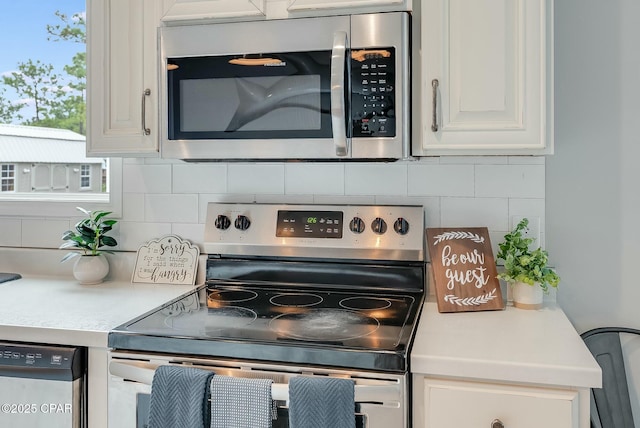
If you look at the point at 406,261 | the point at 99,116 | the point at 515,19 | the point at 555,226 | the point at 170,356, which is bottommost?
the point at 170,356

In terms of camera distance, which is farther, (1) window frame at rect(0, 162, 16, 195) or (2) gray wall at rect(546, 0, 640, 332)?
(1) window frame at rect(0, 162, 16, 195)

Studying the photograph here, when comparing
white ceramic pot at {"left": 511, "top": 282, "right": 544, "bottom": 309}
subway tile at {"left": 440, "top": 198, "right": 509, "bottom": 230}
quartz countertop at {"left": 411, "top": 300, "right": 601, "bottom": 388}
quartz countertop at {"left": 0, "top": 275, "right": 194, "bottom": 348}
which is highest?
subway tile at {"left": 440, "top": 198, "right": 509, "bottom": 230}

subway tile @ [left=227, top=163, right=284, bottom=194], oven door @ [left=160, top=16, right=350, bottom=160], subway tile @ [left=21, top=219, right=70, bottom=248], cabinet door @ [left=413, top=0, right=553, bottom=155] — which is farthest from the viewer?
subway tile @ [left=21, top=219, right=70, bottom=248]

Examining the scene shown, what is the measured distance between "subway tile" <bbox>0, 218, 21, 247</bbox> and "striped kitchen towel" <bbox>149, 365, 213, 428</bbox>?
1.35 metres

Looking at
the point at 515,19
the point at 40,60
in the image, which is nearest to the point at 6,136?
the point at 40,60

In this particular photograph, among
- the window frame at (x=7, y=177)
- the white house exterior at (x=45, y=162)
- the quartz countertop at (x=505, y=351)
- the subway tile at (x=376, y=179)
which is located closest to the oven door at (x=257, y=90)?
the subway tile at (x=376, y=179)

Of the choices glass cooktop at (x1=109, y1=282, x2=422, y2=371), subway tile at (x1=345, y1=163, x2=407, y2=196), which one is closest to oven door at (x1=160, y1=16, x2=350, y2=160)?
subway tile at (x1=345, y1=163, x2=407, y2=196)

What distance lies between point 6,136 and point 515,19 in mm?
2154

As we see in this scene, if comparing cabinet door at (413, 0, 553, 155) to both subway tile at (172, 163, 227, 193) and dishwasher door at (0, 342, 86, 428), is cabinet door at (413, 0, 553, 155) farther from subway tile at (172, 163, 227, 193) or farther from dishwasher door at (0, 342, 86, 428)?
dishwasher door at (0, 342, 86, 428)

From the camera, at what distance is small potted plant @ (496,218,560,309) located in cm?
167

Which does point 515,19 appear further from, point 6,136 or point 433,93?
point 6,136

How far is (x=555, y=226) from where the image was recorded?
187 centimetres

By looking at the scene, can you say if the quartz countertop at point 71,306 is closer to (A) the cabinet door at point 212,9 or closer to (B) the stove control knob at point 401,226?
(B) the stove control knob at point 401,226

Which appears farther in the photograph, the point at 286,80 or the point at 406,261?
the point at 406,261
